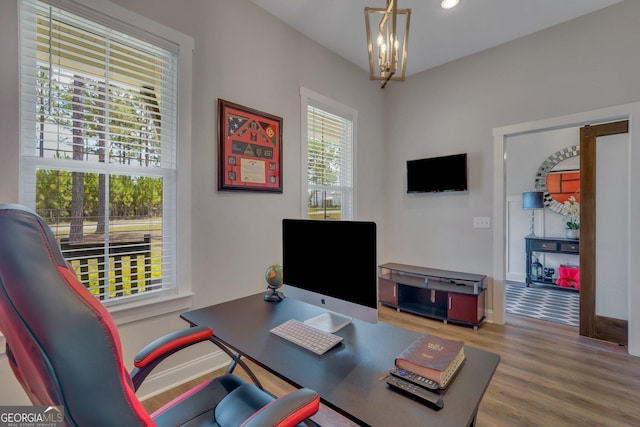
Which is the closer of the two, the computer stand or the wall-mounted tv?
the computer stand

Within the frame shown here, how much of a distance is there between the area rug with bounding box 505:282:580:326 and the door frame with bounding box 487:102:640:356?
0.72 meters

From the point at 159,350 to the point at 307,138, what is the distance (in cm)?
240

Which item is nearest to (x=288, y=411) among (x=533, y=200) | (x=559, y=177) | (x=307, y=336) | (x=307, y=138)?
(x=307, y=336)

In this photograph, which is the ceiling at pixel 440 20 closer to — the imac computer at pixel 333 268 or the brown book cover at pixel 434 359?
the imac computer at pixel 333 268

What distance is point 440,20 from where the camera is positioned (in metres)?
2.76

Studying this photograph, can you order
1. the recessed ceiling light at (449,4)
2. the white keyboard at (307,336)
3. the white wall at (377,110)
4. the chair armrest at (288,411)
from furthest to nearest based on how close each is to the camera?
the recessed ceiling light at (449,4)
the white wall at (377,110)
the white keyboard at (307,336)
the chair armrest at (288,411)

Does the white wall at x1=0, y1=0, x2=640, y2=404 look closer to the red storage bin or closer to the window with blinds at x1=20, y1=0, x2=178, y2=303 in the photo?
the window with blinds at x1=20, y1=0, x2=178, y2=303

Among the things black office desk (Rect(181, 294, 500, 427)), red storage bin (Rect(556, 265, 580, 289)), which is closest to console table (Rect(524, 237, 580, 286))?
red storage bin (Rect(556, 265, 580, 289))

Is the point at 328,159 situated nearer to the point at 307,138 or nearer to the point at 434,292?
the point at 307,138

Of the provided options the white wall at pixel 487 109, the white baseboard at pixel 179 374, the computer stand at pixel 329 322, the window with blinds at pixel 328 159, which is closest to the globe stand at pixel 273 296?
the computer stand at pixel 329 322

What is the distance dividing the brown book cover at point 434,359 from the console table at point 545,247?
4.82 meters

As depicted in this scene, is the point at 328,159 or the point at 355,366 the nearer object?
the point at 355,366

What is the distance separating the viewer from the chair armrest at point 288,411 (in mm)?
745

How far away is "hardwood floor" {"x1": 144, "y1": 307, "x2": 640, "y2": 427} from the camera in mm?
1773
